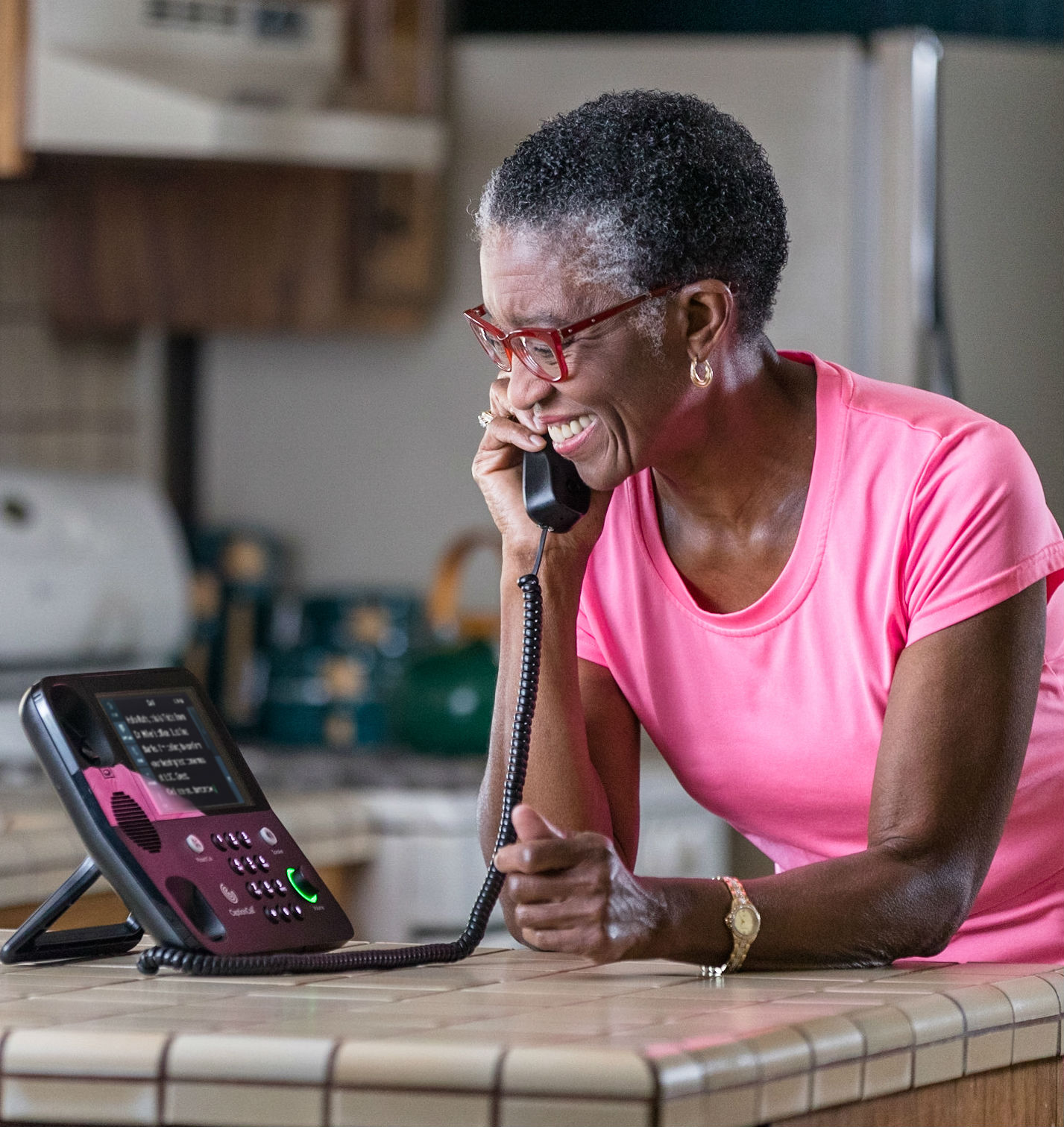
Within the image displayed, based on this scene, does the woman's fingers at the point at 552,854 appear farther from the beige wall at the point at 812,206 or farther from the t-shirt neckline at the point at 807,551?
the beige wall at the point at 812,206

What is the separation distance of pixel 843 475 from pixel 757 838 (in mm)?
287

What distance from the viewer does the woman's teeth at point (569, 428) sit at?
4.01 ft

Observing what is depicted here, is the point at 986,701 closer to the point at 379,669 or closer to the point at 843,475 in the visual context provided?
the point at 843,475

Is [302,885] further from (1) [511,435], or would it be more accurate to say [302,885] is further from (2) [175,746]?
(1) [511,435]

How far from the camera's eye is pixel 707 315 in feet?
4.00

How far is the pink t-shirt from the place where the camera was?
118 centimetres

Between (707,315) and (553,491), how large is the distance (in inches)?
6.6

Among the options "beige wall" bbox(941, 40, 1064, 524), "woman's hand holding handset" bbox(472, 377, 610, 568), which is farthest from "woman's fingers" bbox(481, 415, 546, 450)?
"beige wall" bbox(941, 40, 1064, 524)

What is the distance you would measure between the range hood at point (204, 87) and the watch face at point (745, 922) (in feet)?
6.22

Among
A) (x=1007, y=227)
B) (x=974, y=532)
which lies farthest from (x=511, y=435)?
(x=1007, y=227)

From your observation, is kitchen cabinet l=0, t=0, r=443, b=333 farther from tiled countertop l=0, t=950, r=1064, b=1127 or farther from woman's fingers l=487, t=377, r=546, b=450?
tiled countertop l=0, t=950, r=1064, b=1127
